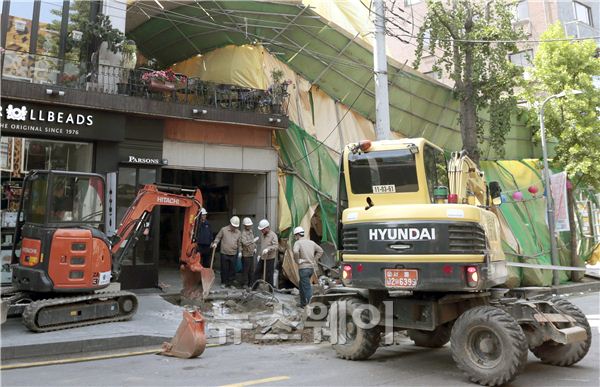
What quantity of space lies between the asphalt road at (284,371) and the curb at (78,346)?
2.36 feet

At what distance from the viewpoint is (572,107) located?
18.6 m

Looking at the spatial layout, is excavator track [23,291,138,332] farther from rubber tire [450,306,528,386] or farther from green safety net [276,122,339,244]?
rubber tire [450,306,528,386]

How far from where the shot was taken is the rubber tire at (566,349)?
6.79 metres

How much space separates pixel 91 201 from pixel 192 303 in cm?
367

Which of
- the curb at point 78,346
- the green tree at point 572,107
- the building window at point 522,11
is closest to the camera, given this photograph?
the curb at point 78,346

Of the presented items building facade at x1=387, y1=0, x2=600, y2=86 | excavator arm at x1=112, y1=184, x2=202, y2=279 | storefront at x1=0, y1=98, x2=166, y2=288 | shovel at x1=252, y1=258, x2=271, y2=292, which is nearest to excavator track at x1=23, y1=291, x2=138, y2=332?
excavator arm at x1=112, y1=184, x2=202, y2=279

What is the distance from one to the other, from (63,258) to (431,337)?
6618 millimetres

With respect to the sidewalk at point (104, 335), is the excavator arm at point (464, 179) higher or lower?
higher

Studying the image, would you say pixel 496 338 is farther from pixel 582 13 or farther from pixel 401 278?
pixel 582 13

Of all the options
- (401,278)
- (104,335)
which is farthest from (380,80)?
(104,335)

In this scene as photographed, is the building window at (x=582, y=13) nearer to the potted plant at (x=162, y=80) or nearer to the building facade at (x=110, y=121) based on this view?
the building facade at (x=110, y=121)

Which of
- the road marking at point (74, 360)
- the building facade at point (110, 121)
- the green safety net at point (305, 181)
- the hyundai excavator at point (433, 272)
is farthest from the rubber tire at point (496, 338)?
the green safety net at point (305, 181)

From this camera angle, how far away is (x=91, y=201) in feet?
31.5

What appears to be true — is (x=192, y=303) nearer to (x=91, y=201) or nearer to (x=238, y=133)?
(x=91, y=201)
